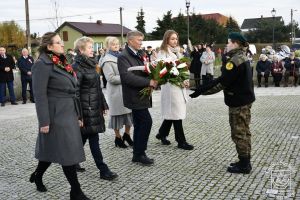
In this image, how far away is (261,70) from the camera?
18219 millimetres

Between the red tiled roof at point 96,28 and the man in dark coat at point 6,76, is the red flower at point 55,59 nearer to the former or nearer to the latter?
the man in dark coat at point 6,76

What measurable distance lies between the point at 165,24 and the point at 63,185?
46867 millimetres

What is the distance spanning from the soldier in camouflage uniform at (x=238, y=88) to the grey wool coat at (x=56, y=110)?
1.84 m

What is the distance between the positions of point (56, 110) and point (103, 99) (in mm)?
1152

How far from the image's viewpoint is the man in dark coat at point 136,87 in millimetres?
6219

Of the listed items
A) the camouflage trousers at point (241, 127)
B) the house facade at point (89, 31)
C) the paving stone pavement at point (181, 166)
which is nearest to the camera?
the paving stone pavement at point (181, 166)

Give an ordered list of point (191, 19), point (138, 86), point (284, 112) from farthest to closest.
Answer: point (191, 19)
point (284, 112)
point (138, 86)

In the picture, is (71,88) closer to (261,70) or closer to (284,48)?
(261,70)

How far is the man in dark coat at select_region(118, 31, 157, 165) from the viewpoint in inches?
245

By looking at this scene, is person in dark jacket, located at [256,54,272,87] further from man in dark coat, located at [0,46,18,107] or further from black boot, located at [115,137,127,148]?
black boot, located at [115,137,127,148]

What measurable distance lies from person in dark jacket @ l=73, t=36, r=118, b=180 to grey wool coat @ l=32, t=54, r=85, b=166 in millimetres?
672

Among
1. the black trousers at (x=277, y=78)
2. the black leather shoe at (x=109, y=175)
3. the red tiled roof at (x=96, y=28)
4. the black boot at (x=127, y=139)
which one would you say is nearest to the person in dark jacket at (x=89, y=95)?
the black leather shoe at (x=109, y=175)

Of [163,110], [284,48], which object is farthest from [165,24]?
[163,110]

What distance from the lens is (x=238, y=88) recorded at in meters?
5.79
